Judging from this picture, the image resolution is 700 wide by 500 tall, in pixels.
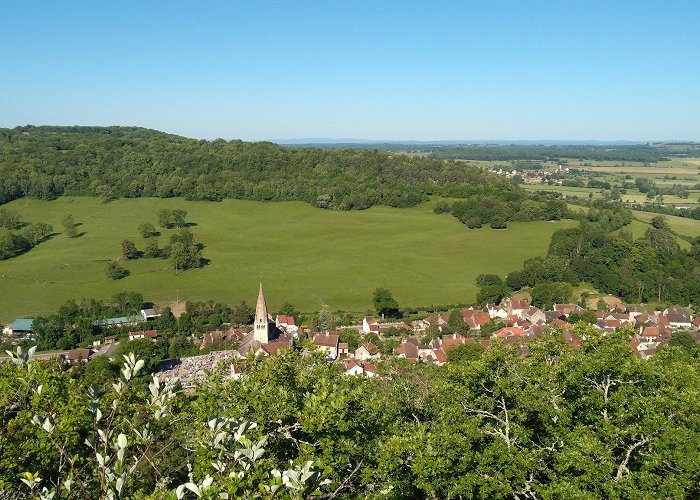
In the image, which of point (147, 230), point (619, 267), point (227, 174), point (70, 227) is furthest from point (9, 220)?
point (619, 267)

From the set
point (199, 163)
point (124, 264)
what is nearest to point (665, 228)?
point (124, 264)

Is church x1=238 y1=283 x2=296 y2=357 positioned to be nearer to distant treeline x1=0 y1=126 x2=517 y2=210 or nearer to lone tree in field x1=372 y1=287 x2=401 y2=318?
lone tree in field x1=372 y1=287 x2=401 y2=318

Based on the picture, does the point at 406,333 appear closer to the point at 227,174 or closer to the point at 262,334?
the point at 262,334

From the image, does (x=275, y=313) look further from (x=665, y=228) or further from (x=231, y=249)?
(x=665, y=228)

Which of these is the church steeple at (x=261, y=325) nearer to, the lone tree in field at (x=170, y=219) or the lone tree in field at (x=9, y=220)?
the lone tree in field at (x=170, y=219)

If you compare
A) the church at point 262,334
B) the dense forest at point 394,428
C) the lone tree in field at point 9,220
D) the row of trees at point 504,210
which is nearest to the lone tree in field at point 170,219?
the lone tree in field at point 9,220

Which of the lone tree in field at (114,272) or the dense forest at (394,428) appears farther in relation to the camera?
the lone tree in field at (114,272)

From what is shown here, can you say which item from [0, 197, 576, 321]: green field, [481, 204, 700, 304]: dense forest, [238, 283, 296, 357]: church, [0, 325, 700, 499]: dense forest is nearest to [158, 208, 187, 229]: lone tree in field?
[0, 197, 576, 321]: green field

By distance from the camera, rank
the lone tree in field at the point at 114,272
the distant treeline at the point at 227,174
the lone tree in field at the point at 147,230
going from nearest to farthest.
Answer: the lone tree in field at the point at 114,272
the lone tree in field at the point at 147,230
the distant treeline at the point at 227,174
